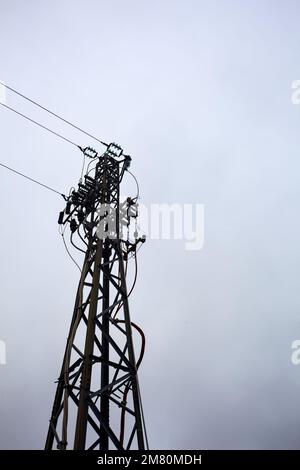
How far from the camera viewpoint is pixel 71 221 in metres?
11.2

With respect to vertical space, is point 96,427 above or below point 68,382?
below

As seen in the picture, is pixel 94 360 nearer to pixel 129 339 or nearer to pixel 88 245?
pixel 129 339

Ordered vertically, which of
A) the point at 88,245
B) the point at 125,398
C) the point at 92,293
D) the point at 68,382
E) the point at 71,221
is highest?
the point at 71,221

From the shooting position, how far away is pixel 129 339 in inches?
327
